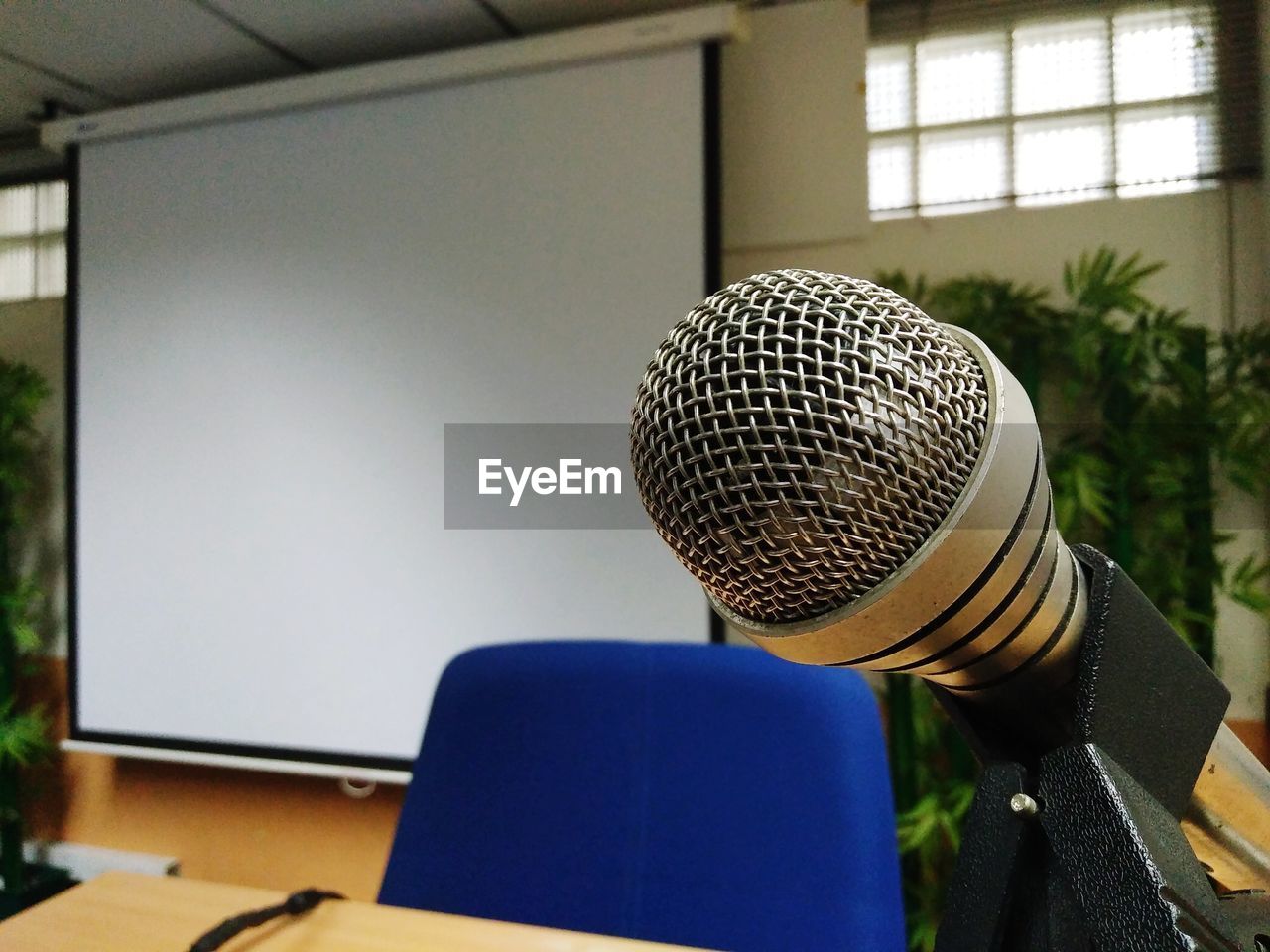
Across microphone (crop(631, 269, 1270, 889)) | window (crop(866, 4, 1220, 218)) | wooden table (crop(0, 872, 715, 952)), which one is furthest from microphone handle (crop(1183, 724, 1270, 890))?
window (crop(866, 4, 1220, 218))

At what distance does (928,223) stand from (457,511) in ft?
4.32

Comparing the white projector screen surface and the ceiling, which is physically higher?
the ceiling

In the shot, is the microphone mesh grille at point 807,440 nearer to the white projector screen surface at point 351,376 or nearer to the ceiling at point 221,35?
the white projector screen surface at point 351,376

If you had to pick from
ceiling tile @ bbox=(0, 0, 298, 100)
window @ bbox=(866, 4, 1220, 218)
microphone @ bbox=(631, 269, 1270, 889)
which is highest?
ceiling tile @ bbox=(0, 0, 298, 100)

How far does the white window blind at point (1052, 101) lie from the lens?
1.76 m

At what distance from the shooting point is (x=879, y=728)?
0.81 meters

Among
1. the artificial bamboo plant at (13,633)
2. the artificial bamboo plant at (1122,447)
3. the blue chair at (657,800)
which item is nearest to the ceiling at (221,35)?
the artificial bamboo plant at (13,633)

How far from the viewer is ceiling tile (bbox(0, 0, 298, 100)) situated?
2.00m

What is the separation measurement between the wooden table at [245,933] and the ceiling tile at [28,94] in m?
2.44

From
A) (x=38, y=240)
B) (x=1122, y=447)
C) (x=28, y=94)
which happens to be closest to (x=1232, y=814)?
(x=1122, y=447)

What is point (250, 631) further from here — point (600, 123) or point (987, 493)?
point (987, 493)

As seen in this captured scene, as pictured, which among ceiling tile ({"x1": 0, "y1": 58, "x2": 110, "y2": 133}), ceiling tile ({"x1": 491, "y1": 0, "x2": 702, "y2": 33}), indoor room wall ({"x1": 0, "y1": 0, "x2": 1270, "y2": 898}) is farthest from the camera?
ceiling tile ({"x1": 0, "y1": 58, "x2": 110, "y2": 133})

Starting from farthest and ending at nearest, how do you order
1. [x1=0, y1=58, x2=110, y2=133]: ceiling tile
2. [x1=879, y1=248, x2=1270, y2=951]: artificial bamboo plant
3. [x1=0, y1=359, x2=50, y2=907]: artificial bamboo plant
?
[x1=0, y1=359, x2=50, y2=907]: artificial bamboo plant → [x1=0, y1=58, x2=110, y2=133]: ceiling tile → [x1=879, y1=248, x2=1270, y2=951]: artificial bamboo plant

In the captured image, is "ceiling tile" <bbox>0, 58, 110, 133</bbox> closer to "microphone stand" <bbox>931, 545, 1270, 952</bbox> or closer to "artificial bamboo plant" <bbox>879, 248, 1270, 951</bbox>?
"artificial bamboo plant" <bbox>879, 248, 1270, 951</bbox>
